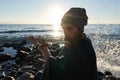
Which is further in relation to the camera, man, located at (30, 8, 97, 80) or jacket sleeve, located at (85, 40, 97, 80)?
jacket sleeve, located at (85, 40, 97, 80)

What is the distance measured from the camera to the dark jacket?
3256mm

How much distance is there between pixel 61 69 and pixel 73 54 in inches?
9.0

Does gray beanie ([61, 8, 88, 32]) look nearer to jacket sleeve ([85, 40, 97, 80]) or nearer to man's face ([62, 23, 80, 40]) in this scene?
man's face ([62, 23, 80, 40])

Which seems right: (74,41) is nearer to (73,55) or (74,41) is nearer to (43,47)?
(73,55)

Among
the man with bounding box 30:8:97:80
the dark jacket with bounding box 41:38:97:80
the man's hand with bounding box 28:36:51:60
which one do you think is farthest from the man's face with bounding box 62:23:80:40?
the man's hand with bounding box 28:36:51:60

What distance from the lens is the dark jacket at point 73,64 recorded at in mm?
3256

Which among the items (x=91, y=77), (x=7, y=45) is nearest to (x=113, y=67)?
(x=91, y=77)

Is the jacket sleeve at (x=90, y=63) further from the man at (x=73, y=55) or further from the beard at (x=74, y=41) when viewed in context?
the beard at (x=74, y=41)

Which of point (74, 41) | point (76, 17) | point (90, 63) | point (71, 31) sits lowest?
point (90, 63)

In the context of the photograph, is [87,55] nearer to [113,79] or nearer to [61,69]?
[61,69]

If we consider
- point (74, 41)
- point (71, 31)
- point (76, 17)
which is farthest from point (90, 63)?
point (76, 17)

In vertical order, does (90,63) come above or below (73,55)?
below

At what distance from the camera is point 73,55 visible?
10.9 feet

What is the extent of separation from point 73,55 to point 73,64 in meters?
0.10
